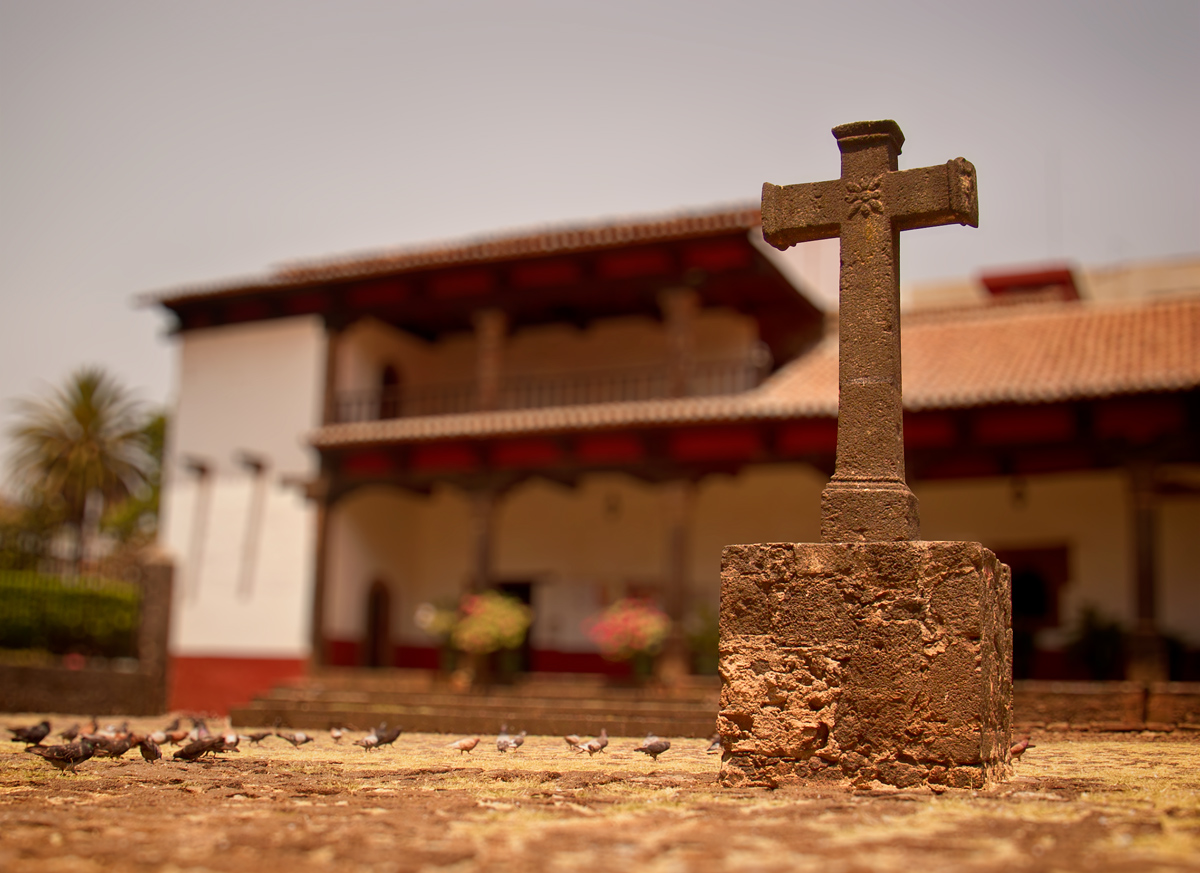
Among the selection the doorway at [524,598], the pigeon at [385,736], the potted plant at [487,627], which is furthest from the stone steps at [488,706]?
the pigeon at [385,736]

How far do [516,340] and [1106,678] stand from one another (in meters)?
9.08

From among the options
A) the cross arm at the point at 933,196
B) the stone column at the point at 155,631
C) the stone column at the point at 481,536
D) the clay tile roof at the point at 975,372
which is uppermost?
the clay tile roof at the point at 975,372

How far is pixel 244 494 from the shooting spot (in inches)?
668

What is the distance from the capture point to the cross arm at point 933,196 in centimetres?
545

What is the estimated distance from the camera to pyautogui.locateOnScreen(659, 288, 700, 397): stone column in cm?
1470

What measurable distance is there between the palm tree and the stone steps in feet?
60.6

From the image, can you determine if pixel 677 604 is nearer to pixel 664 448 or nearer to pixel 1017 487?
pixel 664 448

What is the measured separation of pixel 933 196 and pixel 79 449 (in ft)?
97.8

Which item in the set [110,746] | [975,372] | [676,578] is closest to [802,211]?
[110,746]

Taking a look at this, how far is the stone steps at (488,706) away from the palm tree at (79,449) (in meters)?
18.5

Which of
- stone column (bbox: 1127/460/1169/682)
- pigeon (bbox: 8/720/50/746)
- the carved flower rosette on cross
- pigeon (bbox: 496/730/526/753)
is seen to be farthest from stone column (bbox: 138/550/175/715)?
stone column (bbox: 1127/460/1169/682)

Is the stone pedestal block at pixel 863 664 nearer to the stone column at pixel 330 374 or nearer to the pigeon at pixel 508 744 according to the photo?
the pigeon at pixel 508 744

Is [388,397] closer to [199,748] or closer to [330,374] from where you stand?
[330,374]

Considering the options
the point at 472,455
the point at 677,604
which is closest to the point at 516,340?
the point at 472,455
